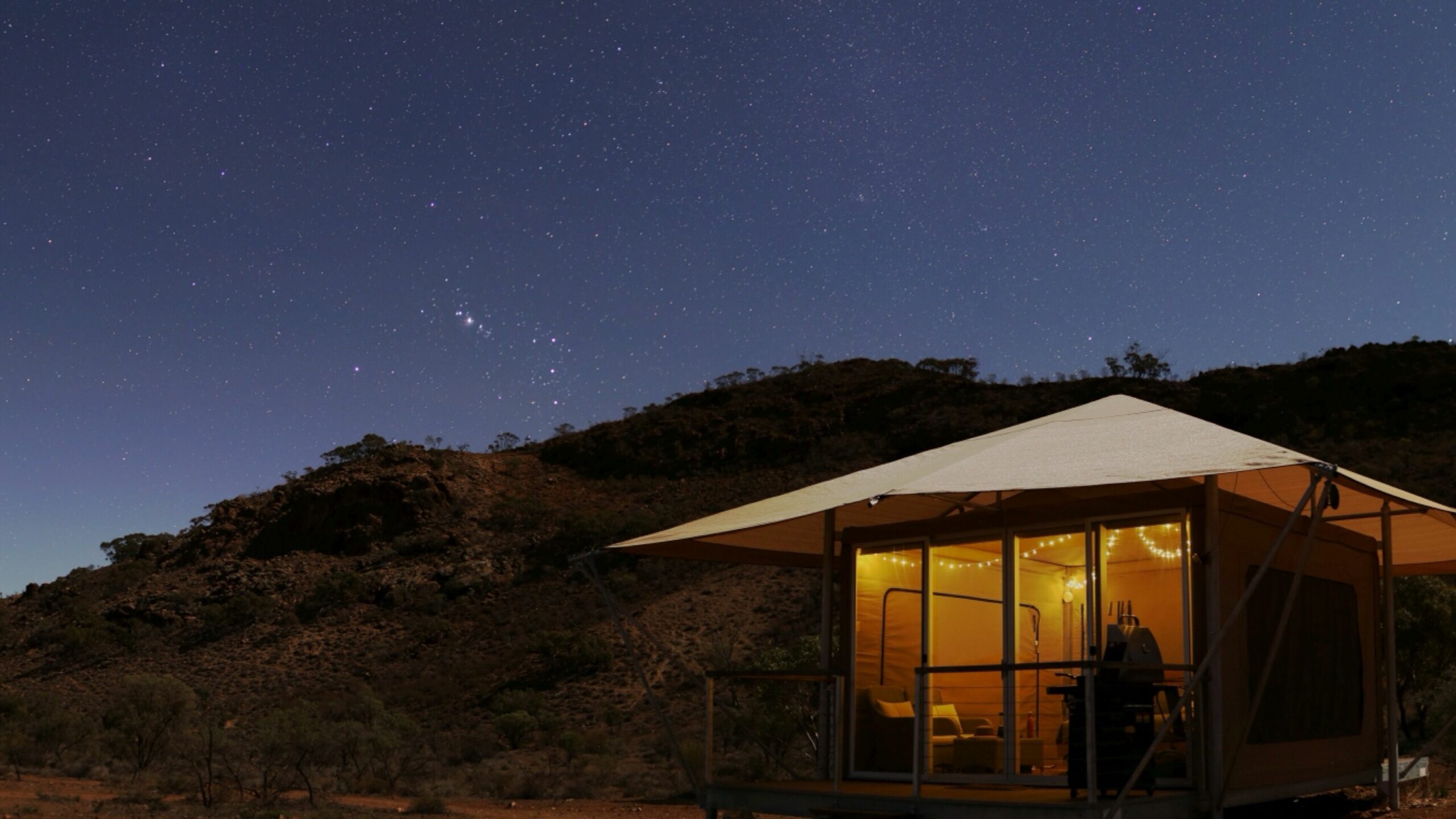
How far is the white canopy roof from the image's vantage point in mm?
6977

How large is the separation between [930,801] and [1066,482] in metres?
1.98

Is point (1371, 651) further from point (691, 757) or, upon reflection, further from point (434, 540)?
point (434, 540)

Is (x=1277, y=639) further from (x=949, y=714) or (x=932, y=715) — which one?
(x=949, y=714)

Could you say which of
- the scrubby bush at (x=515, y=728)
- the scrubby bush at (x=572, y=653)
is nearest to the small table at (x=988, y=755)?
the scrubby bush at (x=515, y=728)

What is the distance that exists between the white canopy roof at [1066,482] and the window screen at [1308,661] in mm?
722

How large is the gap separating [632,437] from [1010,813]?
42.5 m

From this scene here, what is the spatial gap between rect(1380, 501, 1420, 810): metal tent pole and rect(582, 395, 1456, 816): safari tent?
1.3 inches

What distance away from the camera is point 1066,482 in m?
6.82

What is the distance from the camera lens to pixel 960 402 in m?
45.2

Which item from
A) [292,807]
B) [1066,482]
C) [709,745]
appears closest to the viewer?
[1066,482]

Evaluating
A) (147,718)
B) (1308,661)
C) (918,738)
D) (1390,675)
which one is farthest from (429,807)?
(1390,675)

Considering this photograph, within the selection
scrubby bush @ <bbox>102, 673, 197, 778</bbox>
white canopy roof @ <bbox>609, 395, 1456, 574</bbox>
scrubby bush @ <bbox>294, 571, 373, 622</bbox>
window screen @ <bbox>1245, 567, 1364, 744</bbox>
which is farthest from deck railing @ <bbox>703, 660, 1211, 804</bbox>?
scrubby bush @ <bbox>294, 571, 373, 622</bbox>

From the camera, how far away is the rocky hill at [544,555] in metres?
30.3

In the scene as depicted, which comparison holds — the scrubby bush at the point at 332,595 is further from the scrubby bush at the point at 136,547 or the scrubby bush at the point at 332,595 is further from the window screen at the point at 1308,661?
the window screen at the point at 1308,661
